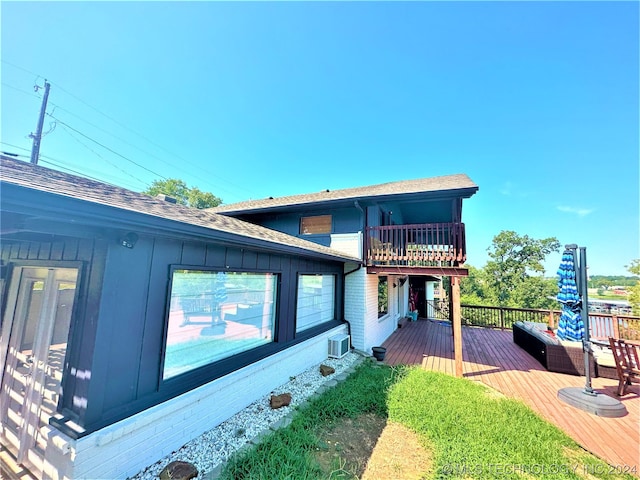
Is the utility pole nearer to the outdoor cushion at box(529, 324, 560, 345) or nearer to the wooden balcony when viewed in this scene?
the wooden balcony

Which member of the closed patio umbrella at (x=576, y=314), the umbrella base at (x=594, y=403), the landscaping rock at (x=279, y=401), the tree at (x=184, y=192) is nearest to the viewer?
the landscaping rock at (x=279, y=401)

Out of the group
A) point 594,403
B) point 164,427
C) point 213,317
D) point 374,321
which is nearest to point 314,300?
point 374,321

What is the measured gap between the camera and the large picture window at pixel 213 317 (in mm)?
3010

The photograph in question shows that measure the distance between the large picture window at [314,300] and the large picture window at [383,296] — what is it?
221 cm

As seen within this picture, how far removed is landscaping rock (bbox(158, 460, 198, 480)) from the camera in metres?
2.43

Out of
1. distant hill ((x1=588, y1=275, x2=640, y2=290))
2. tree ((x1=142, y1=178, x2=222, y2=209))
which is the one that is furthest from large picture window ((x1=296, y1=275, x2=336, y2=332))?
tree ((x1=142, y1=178, x2=222, y2=209))

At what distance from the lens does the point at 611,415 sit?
402 cm

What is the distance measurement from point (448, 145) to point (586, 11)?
22.1 feet

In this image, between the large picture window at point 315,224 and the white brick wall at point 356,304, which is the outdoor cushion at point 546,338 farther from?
the large picture window at point 315,224

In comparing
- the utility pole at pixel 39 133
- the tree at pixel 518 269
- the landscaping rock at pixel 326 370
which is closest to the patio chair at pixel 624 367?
the landscaping rock at pixel 326 370

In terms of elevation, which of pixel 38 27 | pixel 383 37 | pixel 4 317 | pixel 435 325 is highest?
pixel 383 37

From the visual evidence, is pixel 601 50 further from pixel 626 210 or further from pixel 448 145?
pixel 626 210

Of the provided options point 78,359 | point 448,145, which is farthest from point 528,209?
point 78,359

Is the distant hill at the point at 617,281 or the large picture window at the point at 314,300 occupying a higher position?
the distant hill at the point at 617,281
